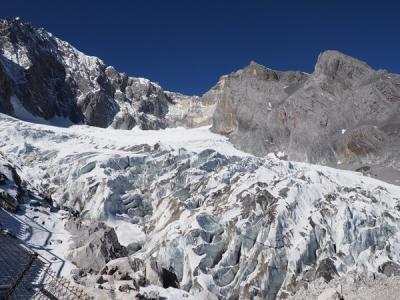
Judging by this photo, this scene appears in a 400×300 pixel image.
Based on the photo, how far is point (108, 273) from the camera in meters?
38.8

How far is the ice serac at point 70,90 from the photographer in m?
112

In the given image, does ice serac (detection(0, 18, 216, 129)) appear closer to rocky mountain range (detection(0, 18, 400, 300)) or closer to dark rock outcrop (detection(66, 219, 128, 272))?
rocky mountain range (detection(0, 18, 400, 300))

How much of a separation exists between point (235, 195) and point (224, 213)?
3.70 metres

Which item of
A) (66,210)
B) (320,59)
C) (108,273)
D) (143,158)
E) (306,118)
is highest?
(320,59)

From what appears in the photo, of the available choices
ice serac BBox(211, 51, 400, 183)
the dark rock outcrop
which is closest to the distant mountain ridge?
ice serac BBox(211, 51, 400, 183)

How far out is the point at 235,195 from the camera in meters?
54.0

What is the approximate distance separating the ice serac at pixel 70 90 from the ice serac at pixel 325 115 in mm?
33355

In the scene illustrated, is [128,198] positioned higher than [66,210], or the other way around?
[128,198]

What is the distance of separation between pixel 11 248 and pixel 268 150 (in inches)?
1892

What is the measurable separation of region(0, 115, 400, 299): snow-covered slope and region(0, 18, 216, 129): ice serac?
3979cm

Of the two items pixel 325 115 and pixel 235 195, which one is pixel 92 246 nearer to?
pixel 235 195

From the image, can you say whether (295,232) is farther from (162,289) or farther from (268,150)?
(268,150)

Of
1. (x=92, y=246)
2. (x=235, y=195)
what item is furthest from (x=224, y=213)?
(x=92, y=246)

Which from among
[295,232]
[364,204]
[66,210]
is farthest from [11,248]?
[364,204]
